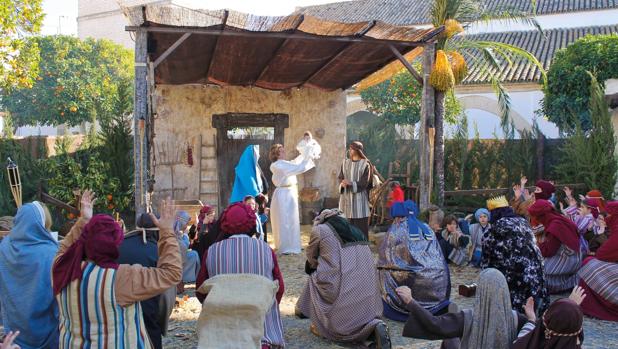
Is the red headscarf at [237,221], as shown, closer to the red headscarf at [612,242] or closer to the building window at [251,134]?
the red headscarf at [612,242]

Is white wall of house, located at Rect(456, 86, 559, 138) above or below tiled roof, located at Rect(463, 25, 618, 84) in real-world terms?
below

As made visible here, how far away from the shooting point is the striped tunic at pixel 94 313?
3469mm

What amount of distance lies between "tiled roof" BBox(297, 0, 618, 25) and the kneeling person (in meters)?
24.4

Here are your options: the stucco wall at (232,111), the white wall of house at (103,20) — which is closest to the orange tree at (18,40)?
the stucco wall at (232,111)

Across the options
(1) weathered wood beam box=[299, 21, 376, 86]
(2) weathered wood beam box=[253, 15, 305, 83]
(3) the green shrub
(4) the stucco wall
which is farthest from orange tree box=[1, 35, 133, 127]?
(3) the green shrub

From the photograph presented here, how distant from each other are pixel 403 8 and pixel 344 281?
29.7m

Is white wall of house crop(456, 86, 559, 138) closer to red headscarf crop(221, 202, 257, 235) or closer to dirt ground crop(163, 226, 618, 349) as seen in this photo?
dirt ground crop(163, 226, 618, 349)

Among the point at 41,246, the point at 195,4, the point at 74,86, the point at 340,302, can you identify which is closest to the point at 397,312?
the point at 340,302

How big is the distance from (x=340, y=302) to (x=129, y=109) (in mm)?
9823

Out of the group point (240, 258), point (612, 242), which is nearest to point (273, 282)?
point (240, 258)

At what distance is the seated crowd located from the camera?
3506 mm

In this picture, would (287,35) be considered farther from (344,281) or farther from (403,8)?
(403,8)

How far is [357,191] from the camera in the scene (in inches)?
396

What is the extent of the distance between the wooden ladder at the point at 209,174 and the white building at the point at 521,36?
1212 cm
